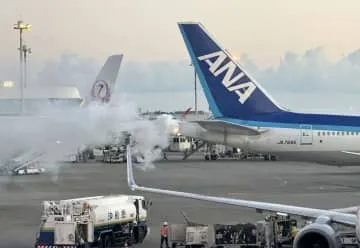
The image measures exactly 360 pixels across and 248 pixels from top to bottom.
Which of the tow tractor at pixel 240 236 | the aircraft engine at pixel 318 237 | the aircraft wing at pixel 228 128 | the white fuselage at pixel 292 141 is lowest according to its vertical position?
the tow tractor at pixel 240 236

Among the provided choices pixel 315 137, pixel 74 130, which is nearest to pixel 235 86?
pixel 315 137

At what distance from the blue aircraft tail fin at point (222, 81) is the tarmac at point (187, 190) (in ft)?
15.7

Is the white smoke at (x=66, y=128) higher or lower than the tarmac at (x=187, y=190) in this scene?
higher

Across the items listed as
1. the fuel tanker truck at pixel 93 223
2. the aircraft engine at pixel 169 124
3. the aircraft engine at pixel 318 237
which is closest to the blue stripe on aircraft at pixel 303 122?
the aircraft engine at pixel 169 124

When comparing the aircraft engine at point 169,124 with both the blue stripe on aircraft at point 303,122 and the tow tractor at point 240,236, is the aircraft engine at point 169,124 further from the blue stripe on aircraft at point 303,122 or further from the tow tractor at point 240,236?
the tow tractor at point 240,236

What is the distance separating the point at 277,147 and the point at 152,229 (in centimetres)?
1685

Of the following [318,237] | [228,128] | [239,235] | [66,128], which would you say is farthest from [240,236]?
[228,128]

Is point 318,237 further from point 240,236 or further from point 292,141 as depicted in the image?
point 292,141

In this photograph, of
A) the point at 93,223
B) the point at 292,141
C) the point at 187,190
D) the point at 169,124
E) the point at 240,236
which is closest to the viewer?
the point at 240,236

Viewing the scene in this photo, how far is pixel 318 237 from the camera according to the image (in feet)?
52.6

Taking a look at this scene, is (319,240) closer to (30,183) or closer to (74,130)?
(74,130)

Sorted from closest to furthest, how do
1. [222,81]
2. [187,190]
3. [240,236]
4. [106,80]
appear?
[240,236] < [222,81] < [187,190] < [106,80]

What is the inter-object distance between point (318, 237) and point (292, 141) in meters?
26.1

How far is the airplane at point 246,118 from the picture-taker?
41.3m
